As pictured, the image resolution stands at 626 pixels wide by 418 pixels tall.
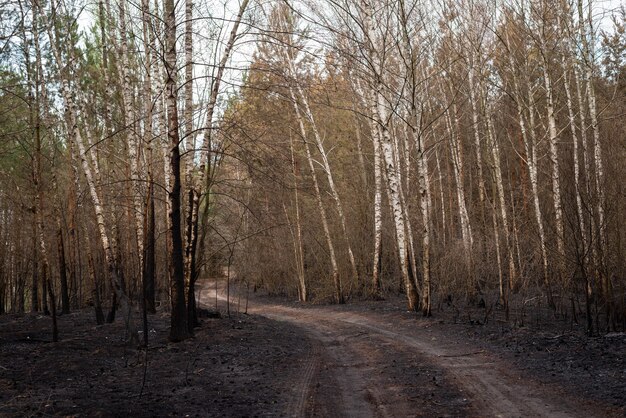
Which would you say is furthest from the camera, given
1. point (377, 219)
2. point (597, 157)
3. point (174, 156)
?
point (377, 219)

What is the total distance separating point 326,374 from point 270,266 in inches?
853

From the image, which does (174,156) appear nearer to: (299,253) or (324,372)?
(324,372)

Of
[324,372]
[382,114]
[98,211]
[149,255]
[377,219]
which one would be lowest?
[324,372]

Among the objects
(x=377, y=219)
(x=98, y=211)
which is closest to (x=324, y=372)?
(x=98, y=211)

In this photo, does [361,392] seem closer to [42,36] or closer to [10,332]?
[10,332]

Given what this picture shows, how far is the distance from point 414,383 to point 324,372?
5.24ft

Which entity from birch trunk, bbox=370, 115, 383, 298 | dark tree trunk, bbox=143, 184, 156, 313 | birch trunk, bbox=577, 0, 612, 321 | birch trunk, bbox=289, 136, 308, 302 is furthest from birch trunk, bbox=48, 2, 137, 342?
birch trunk, bbox=289, 136, 308, 302

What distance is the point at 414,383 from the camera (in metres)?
7.30

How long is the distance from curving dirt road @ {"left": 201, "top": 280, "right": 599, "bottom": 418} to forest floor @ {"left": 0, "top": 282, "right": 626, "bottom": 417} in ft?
0.06

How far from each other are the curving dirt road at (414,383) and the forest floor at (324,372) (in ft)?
0.06

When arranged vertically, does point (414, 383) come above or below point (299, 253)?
below

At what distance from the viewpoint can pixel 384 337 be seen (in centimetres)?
1204

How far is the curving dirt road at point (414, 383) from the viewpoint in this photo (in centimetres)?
596

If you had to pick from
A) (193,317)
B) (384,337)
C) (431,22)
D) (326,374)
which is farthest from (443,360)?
(431,22)
